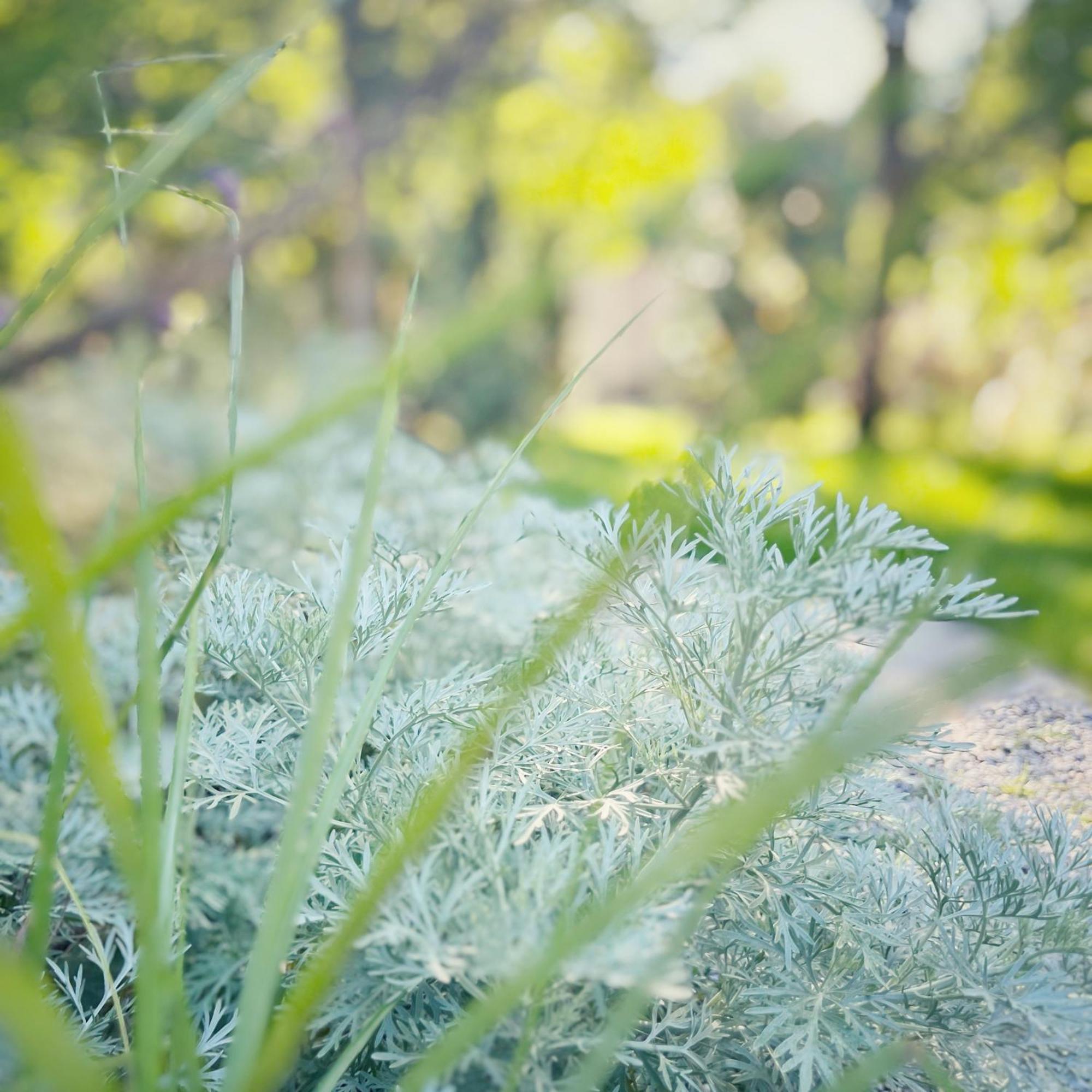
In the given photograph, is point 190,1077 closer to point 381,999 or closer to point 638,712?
point 381,999

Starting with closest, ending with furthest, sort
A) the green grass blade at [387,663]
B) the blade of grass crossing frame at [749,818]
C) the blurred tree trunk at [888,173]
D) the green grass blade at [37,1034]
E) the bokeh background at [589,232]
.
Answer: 1. the green grass blade at [37,1034]
2. the blade of grass crossing frame at [749,818]
3. the green grass blade at [387,663]
4. the bokeh background at [589,232]
5. the blurred tree trunk at [888,173]

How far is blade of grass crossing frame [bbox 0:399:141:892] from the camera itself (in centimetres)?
31

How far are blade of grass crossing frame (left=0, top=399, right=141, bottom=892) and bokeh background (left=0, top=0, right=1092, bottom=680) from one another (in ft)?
0.75

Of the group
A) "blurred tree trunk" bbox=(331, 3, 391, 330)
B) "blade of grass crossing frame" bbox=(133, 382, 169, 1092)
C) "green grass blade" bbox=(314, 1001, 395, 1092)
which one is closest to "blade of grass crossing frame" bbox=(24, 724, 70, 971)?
"blade of grass crossing frame" bbox=(133, 382, 169, 1092)

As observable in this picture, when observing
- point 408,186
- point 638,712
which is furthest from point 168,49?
point 408,186

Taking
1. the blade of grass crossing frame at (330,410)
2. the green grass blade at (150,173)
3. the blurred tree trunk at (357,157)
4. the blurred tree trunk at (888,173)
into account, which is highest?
the blurred tree trunk at (888,173)

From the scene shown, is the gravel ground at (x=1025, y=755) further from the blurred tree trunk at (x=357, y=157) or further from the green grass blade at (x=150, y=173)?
the blurred tree trunk at (x=357, y=157)

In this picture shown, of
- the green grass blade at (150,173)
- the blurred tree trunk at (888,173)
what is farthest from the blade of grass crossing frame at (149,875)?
the blurred tree trunk at (888,173)

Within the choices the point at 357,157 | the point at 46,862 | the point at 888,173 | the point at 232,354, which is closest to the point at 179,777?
the point at 46,862

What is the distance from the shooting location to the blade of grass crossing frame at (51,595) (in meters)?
0.31

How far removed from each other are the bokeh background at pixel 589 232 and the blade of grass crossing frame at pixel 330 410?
4 cm

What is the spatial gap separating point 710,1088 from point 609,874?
0.20 metres

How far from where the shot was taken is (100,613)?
61.1 inches

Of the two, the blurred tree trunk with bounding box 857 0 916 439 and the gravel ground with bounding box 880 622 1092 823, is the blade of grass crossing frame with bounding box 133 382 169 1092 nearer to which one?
the gravel ground with bounding box 880 622 1092 823
